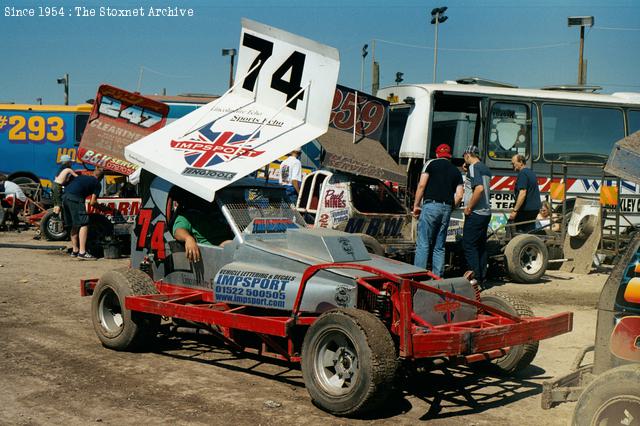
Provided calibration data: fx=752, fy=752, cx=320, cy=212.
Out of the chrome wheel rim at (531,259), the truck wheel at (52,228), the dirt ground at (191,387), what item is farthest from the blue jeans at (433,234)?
the truck wheel at (52,228)

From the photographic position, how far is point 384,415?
5.45 meters

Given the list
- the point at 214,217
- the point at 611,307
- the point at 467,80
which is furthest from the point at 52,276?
the point at 611,307

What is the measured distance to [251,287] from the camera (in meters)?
6.21

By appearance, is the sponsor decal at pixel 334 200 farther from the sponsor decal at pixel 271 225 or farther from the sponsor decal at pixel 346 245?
the sponsor decal at pixel 346 245

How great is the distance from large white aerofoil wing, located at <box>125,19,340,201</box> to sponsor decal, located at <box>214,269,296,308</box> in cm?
95

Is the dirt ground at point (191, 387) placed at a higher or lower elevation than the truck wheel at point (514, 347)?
lower

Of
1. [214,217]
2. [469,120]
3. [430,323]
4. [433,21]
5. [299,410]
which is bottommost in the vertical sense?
[299,410]

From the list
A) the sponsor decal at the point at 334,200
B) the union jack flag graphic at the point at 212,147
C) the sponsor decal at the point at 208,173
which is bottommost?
the sponsor decal at the point at 334,200

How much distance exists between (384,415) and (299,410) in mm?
624

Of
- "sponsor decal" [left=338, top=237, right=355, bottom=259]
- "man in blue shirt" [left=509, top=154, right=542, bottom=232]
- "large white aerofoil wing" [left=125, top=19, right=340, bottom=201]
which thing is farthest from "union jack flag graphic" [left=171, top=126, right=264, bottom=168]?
"man in blue shirt" [left=509, top=154, right=542, bottom=232]

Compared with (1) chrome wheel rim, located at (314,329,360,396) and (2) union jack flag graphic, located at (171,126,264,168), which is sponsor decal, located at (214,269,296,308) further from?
(2) union jack flag graphic, located at (171,126,264,168)

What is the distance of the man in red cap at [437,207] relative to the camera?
9.76 meters

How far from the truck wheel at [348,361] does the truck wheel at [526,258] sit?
7344mm

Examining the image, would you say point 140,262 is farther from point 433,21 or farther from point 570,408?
point 433,21
